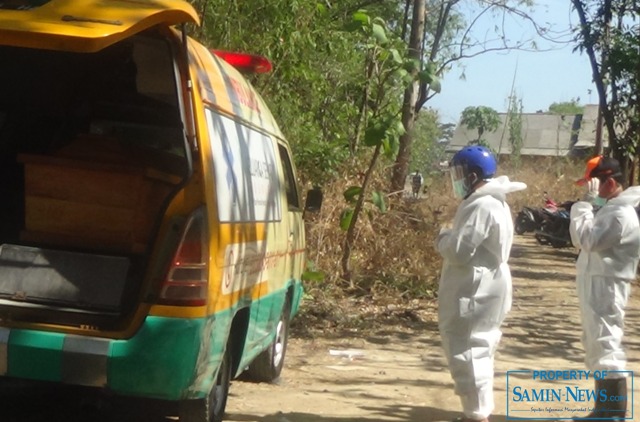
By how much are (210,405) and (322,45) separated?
9388 mm

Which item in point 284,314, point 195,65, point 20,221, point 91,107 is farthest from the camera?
point 284,314

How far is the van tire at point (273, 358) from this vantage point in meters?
7.98

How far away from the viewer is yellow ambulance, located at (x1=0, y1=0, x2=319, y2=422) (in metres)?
5.09

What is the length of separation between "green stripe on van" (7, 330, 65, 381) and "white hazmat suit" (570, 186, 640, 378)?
342cm

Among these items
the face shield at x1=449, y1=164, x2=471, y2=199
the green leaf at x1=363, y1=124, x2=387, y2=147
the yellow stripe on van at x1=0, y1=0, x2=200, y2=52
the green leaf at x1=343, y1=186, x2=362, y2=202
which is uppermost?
the yellow stripe on van at x1=0, y1=0, x2=200, y2=52

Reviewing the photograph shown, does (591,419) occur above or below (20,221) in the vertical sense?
below

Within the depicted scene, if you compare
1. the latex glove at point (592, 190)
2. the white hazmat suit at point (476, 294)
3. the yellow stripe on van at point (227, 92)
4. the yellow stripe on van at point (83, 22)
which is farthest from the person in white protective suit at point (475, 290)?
the yellow stripe on van at point (83, 22)

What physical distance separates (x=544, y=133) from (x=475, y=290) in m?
70.0

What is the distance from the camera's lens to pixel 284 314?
830cm

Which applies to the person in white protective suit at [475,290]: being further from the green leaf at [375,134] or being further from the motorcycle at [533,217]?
the motorcycle at [533,217]

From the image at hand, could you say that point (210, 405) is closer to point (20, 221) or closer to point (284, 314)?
point (20, 221)

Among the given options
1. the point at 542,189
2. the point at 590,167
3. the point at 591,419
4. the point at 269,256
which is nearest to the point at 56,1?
the point at 269,256

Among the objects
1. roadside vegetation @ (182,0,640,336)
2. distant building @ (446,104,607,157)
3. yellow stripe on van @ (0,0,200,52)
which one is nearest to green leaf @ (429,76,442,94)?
roadside vegetation @ (182,0,640,336)

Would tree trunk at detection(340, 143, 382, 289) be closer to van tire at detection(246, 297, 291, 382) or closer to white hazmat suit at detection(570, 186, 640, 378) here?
van tire at detection(246, 297, 291, 382)
